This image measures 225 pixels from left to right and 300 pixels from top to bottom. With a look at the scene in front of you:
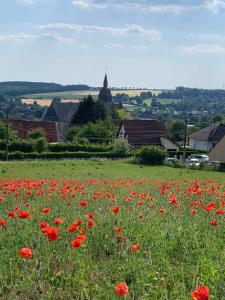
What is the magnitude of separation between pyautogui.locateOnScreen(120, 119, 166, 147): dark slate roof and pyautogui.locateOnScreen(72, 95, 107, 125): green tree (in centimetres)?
769

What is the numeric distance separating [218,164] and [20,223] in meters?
45.8

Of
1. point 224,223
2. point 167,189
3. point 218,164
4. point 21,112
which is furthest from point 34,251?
point 21,112

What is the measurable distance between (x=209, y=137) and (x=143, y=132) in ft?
38.0

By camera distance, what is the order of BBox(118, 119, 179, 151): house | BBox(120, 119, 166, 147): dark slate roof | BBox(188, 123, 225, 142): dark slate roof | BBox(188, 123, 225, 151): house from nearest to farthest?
1. BBox(118, 119, 179, 151): house
2. BBox(120, 119, 166, 147): dark slate roof
3. BBox(188, 123, 225, 142): dark slate roof
4. BBox(188, 123, 225, 151): house

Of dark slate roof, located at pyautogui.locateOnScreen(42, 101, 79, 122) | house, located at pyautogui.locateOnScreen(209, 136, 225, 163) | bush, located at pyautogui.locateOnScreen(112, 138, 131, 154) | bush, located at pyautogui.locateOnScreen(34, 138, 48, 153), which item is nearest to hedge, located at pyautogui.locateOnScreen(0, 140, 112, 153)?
bush, located at pyautogui.locateOnScreen(34, 138, 48, 153)

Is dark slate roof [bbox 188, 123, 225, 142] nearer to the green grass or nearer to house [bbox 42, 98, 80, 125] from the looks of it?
the green grass

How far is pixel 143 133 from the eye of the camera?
82312 mm

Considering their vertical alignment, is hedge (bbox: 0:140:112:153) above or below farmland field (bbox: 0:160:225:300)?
below

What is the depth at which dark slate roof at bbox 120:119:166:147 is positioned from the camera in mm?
81375

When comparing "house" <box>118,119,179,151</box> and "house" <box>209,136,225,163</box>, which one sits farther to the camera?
"house" <box>118,119,179,151</box>

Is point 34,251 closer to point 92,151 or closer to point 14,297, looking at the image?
point 14,297

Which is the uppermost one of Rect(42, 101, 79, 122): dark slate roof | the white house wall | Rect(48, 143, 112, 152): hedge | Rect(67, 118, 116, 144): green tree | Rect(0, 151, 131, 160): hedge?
Rect(42, 101, 79, 122): dark slate roof

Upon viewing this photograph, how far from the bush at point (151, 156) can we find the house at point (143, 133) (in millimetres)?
25490

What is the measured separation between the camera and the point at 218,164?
5175cm
